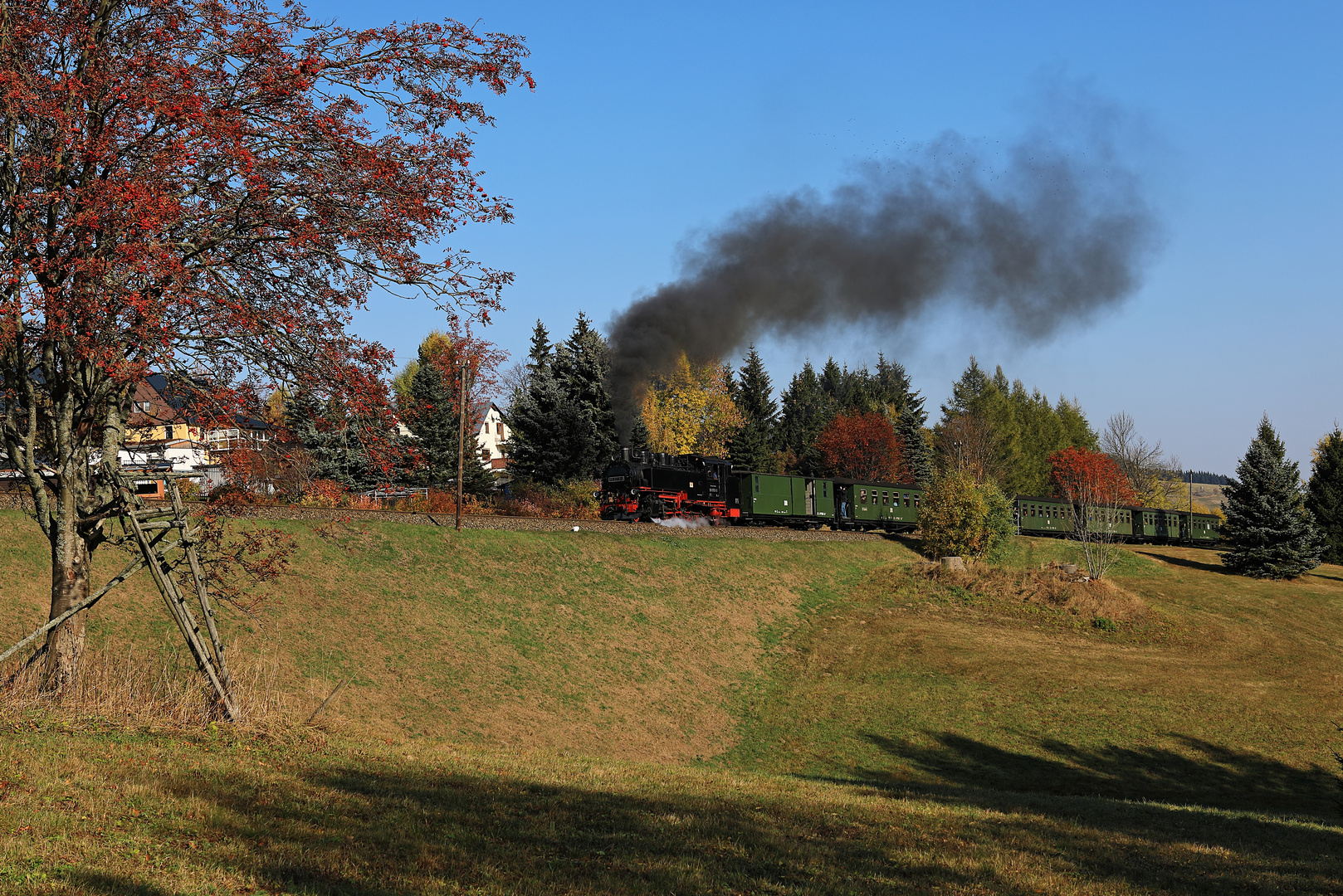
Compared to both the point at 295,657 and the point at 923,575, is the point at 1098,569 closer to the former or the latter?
the point at 923,575

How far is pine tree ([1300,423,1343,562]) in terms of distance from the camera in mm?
58875

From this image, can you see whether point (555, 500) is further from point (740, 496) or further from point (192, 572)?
point (192, 572)

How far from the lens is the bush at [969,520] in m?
46.9

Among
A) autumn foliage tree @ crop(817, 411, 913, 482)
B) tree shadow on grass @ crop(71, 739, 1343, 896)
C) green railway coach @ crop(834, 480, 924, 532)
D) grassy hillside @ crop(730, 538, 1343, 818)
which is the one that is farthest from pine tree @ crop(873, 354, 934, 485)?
tree shadow on grass @ crop(71, 739, 1343, 896)

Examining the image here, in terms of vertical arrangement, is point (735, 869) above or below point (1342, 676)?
above

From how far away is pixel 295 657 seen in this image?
2206 centimetres

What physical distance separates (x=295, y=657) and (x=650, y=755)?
344 inches

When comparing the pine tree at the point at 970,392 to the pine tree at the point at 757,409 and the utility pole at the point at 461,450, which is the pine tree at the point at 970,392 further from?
the utility pole at the point at 461,450

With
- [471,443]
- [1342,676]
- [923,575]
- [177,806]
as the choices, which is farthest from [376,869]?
[471,443]

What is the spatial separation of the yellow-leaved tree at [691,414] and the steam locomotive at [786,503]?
81.1 ft

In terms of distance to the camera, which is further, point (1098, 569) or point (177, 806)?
point (1098, 569)

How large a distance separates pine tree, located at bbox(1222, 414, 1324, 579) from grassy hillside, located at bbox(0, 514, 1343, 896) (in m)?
1.55

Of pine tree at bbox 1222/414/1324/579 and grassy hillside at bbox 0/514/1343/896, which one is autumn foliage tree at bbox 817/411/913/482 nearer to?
grassy hillside at bbox 0/514/1343/896

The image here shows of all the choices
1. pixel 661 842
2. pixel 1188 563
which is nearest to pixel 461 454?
pixel 661 842
